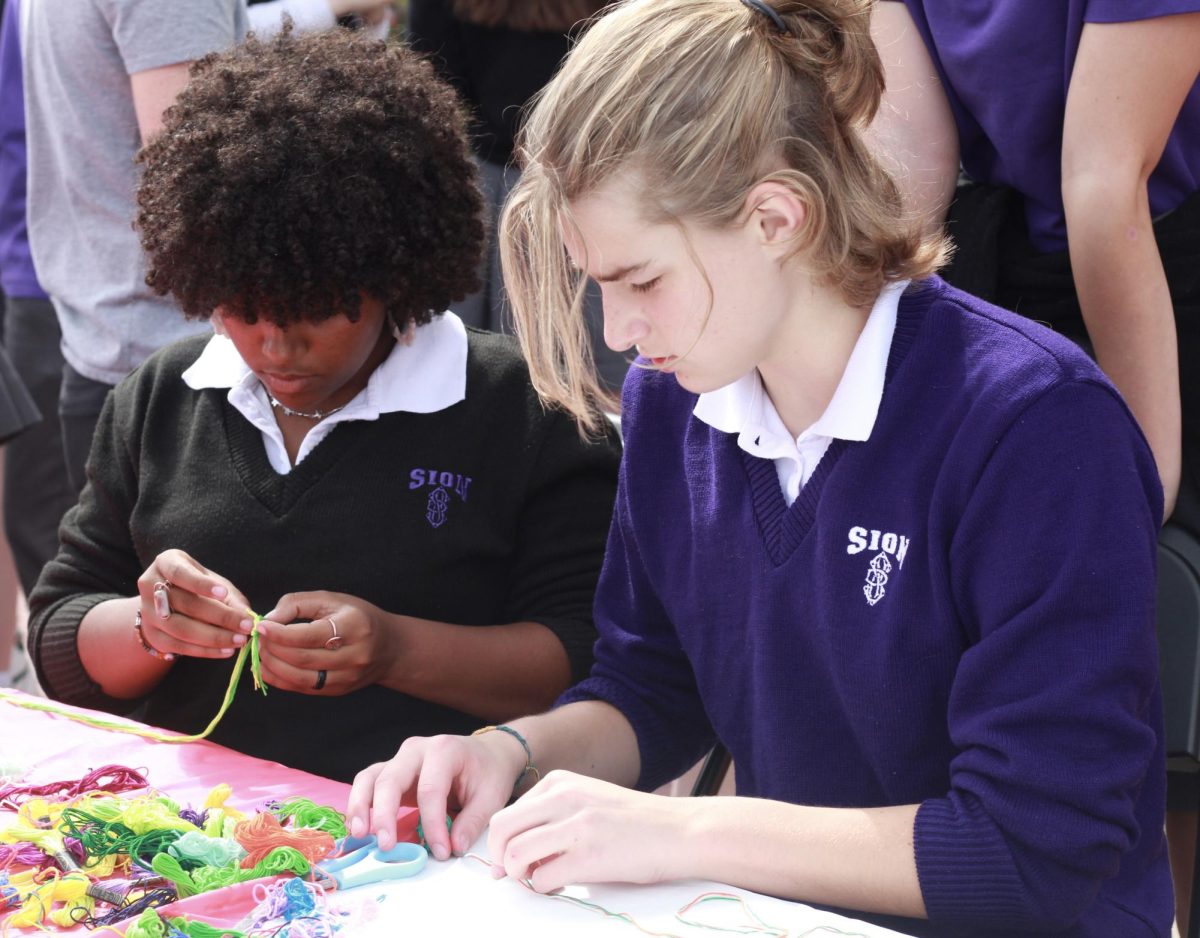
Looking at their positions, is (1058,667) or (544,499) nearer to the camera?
(1058,667)

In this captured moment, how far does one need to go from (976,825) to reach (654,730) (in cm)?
45

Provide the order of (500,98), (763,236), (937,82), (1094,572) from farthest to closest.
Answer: (500,98)
(937,82)
(763,236)
(1094,572)

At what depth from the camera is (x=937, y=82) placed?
170cm

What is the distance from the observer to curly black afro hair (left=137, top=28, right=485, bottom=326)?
5.30 ft

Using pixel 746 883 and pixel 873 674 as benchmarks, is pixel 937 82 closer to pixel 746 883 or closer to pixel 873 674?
pixel 873 674

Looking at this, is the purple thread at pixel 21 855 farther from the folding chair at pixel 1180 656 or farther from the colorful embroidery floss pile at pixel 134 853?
the folding chair at pixel 1180 656

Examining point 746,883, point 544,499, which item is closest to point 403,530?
point 544,499

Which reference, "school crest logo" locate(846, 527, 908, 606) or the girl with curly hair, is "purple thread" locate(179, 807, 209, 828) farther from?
"school crest logo" locate(846, 527, 908, 606)

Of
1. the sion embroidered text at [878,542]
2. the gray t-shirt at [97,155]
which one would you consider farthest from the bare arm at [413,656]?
the gray t-shirt at [97,155]

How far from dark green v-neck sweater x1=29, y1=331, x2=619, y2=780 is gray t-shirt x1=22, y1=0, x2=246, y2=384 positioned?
1.65ft

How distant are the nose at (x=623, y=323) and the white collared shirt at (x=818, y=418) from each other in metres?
0.12

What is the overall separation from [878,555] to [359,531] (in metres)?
0.71

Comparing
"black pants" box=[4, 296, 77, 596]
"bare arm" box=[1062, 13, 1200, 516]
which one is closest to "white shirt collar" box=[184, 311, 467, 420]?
"bare arm" box=[1062, 13, 1200, 516]

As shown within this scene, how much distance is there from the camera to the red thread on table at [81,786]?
1.32 m
